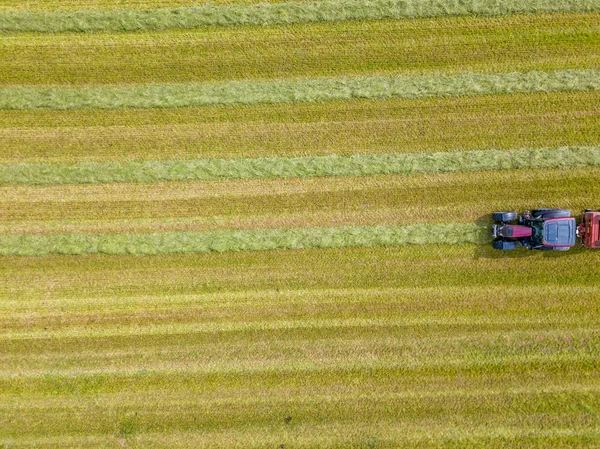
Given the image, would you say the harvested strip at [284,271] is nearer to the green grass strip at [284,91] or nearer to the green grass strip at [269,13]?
the green grass strip at [284,91]

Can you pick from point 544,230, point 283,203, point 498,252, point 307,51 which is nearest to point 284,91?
point 307,51

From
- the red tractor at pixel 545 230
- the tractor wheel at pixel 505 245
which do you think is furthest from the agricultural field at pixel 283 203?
the red tractor at pixel 545 230

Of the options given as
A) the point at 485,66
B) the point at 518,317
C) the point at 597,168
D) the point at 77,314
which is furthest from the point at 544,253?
the point at 77,314

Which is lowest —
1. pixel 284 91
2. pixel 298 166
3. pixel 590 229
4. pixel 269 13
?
pixel 590 229

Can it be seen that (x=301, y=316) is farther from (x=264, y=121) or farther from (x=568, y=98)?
(x=568, y=98)

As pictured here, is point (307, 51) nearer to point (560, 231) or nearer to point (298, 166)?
point (298, 166)

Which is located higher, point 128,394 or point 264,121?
point 264,121
